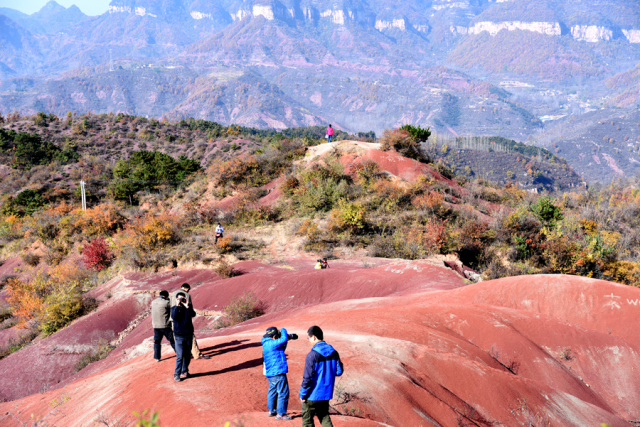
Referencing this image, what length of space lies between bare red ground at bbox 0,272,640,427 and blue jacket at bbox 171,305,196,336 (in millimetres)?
745

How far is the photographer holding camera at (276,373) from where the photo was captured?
4848mm

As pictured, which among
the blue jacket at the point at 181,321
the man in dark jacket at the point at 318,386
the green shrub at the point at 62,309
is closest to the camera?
the man in dark jacket at the point at 318,386

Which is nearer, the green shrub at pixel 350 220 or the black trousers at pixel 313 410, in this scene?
the black trousers at pixel 313 410

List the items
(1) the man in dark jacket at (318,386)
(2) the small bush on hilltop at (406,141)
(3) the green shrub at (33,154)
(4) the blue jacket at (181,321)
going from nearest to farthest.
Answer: (1) the man in dark jacket at (318,386) < (4) the blue jacket at (181,321) < (2) the small bush on hilltop at (406,141) < (3) the green shrub at (33,154)

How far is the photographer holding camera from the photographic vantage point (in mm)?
4848

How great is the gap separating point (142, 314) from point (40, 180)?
4060 centimetres

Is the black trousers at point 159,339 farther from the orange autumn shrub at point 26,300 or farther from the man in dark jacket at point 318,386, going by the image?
the orange autumn shrub at point 26,300

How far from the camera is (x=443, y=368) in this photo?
7297 mm

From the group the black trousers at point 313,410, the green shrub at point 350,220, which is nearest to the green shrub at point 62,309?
the green shrub at point 350,220

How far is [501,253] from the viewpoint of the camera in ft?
67.2

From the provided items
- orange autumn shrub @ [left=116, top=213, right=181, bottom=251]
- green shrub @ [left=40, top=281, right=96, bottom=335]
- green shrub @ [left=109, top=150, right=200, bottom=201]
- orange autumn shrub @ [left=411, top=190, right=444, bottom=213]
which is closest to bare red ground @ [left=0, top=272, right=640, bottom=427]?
green shrub @ [left=40, top=281, right=96, bottom=335]

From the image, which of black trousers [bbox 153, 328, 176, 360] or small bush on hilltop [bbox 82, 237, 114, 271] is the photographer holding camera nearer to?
black trousers [bbox 153, 328, 176, 360]

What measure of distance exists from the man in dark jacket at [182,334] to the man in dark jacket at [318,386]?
9.08 ft

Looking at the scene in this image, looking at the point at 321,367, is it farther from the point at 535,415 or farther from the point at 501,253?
the point at 501,253
